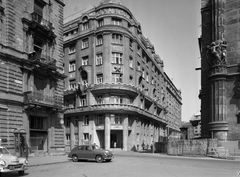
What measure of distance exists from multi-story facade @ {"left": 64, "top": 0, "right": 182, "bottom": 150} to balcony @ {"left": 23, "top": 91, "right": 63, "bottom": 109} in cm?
1541

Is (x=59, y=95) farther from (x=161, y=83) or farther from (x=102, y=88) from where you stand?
(x=161, y=83)

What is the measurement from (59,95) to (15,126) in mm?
7985

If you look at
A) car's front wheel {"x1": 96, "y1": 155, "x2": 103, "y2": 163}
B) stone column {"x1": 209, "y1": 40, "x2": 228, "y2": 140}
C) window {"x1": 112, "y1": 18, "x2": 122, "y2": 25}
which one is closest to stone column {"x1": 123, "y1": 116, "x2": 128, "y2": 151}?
window {"x1": 112, "y1": 18, "x2": 122, "y2": 25}

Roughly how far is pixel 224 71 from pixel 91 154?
16.9 metres

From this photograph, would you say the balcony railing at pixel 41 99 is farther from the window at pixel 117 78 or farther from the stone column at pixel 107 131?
the window at pixel 117 78

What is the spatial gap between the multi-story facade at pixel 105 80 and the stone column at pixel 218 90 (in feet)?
59.3

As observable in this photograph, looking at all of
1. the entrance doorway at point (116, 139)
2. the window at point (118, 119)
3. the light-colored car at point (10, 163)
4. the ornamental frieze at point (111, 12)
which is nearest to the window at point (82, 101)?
the window at point (118, 119)

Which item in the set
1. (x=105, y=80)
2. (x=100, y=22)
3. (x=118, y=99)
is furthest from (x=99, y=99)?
(x=100, y=22)

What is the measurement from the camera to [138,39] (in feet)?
176

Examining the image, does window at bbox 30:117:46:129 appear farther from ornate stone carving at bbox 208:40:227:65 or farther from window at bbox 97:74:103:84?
ornate stone carving at bbox 208:40:227:65

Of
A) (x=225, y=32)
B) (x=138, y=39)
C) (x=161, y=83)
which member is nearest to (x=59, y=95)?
(x=225, y=32)

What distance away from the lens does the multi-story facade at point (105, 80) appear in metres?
45.7

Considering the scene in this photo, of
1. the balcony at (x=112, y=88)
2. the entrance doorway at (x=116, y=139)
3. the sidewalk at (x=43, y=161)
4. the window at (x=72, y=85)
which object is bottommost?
the entrance doorway at (x=116, y=139)

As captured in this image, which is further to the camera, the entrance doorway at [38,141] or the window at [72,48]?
the window at [72,48]
